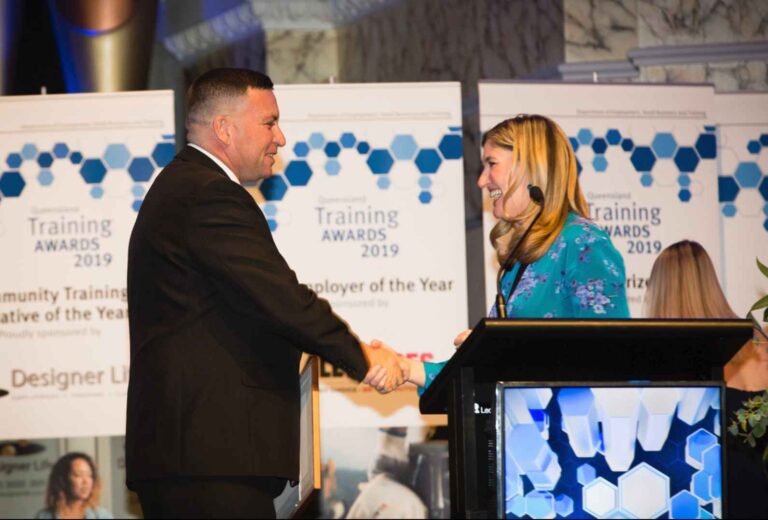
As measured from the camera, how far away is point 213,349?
2781 millimetres

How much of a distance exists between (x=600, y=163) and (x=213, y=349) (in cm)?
318

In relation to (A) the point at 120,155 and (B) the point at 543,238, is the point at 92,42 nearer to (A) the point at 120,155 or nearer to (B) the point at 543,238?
(A) the point at 120,155

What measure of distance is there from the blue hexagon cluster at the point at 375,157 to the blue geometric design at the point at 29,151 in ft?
3.59

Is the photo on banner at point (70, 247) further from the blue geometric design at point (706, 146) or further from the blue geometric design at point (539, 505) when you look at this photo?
the blue geometric design at point (539, 505)

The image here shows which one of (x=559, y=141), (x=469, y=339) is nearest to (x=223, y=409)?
(x=469, y=339)

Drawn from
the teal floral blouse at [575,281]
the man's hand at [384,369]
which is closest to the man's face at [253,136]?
the man's hand at [384,369]

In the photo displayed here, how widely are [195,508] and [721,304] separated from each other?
120 inches

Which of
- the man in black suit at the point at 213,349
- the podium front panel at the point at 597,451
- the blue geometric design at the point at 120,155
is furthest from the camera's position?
the blue geometric design at the point at 120,155

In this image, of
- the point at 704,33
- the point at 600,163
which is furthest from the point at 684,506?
the point at 704,33

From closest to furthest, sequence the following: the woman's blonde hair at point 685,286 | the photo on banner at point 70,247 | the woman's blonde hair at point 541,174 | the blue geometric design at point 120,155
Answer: the woman's blonde hair at point 541,174 → the woman's blonde hair at point 685,286 → the photo on banner at point 70,247 → the blue geometric design at point 120,155

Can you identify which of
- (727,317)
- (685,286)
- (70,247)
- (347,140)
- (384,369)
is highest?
(347,140)

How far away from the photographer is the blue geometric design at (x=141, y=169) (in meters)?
5.36

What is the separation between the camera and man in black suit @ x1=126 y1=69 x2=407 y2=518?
2.74 meters

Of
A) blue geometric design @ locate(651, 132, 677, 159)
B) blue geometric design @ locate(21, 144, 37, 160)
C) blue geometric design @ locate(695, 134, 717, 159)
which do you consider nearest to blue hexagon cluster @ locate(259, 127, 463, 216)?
blue geometric design @ locate(651, 132, 677, 159)
